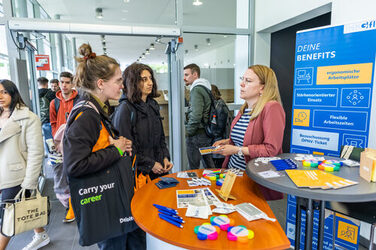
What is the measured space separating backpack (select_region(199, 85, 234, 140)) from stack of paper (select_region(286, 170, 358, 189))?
5.33ft

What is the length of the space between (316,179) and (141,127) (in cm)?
123

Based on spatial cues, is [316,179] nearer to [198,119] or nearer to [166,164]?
[166,164]

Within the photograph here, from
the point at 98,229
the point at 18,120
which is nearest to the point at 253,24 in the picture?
the point at 18,120

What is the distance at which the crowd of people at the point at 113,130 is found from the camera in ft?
Answer: 4.05

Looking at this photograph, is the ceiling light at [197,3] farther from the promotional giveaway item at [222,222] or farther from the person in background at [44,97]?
the promotional giveaway item at [222,222]

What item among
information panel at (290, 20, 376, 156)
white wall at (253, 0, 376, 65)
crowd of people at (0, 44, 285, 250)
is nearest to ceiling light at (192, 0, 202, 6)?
white wall at (253, 0, 376, 65)

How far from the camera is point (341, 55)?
2.09 meters

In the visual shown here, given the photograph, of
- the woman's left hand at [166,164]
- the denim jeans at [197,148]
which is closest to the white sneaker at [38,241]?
the woman's left hand at [166,164]

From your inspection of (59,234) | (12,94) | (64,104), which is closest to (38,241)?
(59,234)

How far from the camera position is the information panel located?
6.41 feet

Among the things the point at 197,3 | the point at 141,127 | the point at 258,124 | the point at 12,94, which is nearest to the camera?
the point at 258,124

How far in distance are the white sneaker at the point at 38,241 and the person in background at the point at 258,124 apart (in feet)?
6.33

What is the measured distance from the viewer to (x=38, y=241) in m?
2.30

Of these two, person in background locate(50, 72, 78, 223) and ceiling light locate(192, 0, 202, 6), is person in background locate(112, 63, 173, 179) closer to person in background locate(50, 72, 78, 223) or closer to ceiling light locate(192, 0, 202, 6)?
person in background locate(50, 72, 78, 223)
